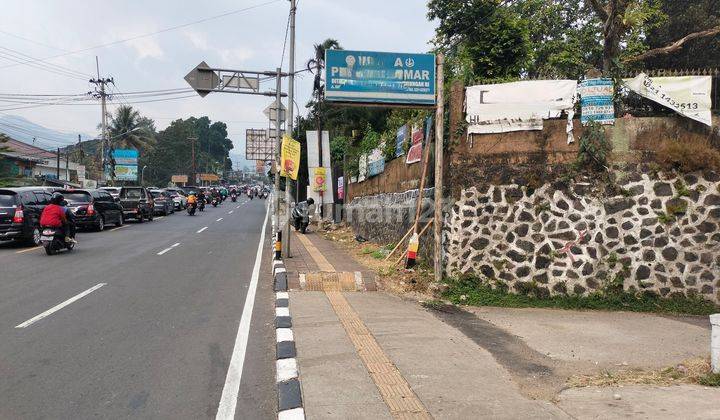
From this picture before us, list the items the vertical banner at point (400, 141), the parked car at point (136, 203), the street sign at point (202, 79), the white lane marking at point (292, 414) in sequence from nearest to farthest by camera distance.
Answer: the white lane marking at point (292, 414)
the vertical banner at point (400, 141)
the street sign at point (202, 79)
the parked car at point (136, 203)

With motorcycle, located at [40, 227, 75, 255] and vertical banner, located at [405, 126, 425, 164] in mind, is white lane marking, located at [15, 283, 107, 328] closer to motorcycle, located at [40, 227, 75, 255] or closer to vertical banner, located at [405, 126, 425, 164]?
motorcycle, located at [40, 227, 75, 255]

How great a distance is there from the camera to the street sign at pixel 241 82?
16.3 metres

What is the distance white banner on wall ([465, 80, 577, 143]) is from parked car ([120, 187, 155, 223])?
2110 cm

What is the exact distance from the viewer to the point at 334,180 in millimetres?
30781

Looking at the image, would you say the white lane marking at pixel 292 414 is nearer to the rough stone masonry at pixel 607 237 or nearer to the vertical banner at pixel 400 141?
the rough stone masonry at pixel 607 237

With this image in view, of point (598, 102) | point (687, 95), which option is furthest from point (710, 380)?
point (687, 95)

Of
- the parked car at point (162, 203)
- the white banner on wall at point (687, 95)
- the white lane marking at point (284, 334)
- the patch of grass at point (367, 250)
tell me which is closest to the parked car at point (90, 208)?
the parked car at point (162, 203)

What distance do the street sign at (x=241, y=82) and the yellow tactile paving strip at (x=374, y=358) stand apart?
8785mm

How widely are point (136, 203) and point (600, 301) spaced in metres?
23.0

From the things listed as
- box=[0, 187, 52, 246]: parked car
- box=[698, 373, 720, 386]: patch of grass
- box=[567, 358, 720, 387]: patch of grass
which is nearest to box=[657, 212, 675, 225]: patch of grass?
box=[567, 358, 720, 387]: patch of grass

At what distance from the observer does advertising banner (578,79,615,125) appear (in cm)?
898

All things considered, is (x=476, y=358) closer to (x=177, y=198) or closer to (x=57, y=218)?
(x=57, y=218)

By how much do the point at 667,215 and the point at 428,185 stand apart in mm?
4499

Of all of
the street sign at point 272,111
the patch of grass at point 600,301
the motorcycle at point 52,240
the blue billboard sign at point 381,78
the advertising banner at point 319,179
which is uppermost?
the street sign at point 272,111
